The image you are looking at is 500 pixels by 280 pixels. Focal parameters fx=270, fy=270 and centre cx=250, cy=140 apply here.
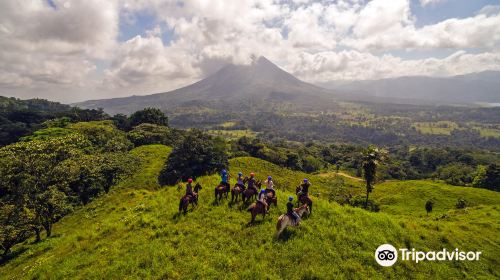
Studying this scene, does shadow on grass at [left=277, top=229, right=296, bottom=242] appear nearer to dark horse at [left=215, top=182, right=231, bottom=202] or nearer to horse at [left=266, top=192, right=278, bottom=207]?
horse at [left=266, top=192, right=278, bottom=207]

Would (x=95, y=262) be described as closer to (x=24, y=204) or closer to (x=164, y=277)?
(x=164, y=277)

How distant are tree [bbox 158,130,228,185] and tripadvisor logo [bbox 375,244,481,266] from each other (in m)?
54.4

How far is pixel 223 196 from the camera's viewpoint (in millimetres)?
20359

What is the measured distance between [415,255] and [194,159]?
199 feet

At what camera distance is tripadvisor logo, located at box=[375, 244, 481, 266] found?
14438 millimetres

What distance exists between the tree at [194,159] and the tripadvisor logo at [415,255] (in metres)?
54.4

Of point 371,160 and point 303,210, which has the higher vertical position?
point 303,210

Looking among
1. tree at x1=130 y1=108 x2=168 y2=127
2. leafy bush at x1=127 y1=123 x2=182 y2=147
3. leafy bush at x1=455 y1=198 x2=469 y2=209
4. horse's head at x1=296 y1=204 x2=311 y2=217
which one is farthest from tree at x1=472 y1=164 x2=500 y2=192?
tree at x1=130 y1=108 x2=168 y2=127

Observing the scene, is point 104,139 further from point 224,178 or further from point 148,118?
point 224,178

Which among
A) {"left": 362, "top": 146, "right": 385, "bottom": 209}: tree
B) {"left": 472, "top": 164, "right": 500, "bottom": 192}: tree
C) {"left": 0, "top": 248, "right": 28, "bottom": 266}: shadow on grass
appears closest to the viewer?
{"left": 0, "top": 248, "right": 28, "bottom": 266}: shadow on grass

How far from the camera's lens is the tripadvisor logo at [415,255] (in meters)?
14.4

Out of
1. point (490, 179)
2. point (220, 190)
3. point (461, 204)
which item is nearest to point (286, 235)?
point (220, 190)

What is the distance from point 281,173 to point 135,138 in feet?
168

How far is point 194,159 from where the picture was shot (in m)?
70.8
